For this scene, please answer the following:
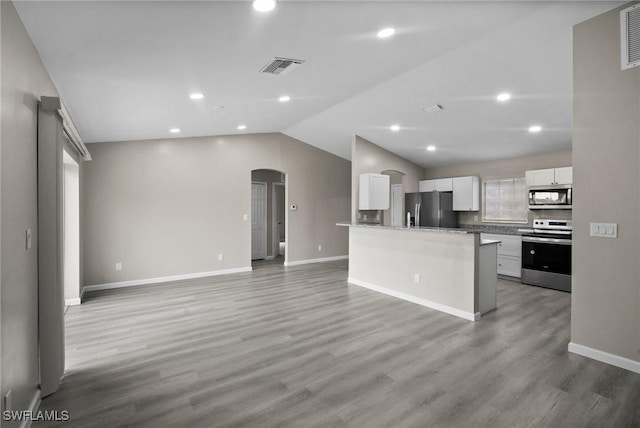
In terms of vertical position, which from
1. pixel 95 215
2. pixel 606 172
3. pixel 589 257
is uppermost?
pixel 606 172

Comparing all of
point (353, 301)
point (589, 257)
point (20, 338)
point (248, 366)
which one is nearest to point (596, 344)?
point (589, 257)

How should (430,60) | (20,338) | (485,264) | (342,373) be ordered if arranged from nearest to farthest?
(20,338) < (342,373) < (430,60) < (485,264)

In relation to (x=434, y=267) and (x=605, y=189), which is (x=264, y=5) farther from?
(x=434, y=267)

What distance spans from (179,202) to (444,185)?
217 inches

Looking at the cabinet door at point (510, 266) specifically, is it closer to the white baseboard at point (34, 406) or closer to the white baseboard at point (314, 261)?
the white baseboard at point (314, 261)

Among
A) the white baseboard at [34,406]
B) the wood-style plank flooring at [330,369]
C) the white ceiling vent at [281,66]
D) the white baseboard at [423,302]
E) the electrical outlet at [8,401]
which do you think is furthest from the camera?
the white baseboard at [423,302]

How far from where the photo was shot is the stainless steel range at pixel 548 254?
5.07 metres

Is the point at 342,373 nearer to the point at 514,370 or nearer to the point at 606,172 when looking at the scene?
the point at 514,370

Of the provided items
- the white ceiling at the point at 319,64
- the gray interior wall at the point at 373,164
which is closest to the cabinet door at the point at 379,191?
the gray interior wall at the point at 373,164

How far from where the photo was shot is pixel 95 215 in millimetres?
5363

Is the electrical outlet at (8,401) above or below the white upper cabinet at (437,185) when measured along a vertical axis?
below

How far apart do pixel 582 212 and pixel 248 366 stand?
320 centimetres

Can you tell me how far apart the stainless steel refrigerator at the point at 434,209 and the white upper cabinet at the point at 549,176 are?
1.60m

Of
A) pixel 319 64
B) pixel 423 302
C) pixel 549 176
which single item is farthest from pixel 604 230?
pixel 549 176
